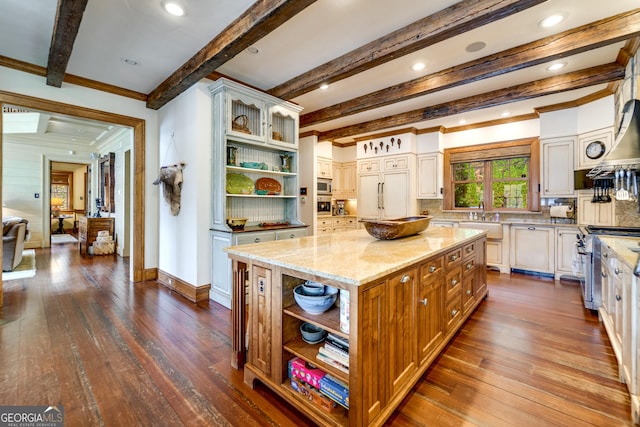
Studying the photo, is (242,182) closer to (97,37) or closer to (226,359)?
(97,37)

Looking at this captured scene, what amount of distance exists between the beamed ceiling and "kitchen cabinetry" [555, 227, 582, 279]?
200cm

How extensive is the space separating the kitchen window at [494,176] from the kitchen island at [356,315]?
394 centimetres

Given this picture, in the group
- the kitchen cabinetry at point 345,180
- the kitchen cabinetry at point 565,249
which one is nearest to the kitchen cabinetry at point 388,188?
the kitchen cabinetry at point 345,180

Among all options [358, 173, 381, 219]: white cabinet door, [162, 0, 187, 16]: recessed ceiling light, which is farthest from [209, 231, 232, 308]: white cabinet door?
[358, 173, 381, 219]: white cabinet door

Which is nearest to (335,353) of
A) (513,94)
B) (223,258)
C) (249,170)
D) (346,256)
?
(346,256)

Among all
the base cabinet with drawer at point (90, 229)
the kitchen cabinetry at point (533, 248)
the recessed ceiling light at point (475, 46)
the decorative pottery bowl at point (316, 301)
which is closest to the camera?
the decorative pottery bowl at point (316, 301)

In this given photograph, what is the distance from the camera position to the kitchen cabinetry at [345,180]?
714 centimetres

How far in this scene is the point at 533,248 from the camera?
462 cm

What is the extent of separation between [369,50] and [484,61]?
142cm

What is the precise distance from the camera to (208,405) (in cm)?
163

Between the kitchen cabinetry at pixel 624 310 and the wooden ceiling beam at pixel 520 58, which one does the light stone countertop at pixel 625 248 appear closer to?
the kitchen cabinetry at pixel 624 310

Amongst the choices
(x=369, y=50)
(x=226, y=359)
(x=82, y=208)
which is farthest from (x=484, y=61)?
(x=82, y=208)

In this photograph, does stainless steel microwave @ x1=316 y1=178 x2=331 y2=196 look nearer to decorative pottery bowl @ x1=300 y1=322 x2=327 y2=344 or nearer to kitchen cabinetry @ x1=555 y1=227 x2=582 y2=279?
kitchen cabinetry @ x1=555 y1=227 x2=582 y2=279

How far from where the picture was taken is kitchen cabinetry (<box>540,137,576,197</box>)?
4.31 meters
